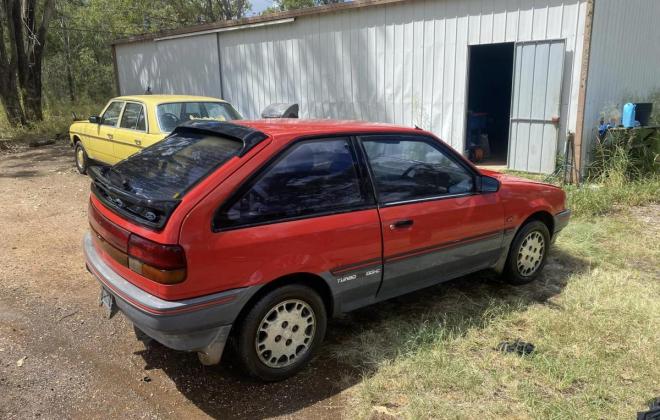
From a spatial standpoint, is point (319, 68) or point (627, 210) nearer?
point (627, 210)

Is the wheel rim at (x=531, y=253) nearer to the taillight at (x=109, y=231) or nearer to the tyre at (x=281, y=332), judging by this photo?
the tyre at (x=281, y=332)

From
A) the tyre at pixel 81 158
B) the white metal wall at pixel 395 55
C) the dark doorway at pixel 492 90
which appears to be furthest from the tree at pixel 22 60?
the dark doorway at pixel 492 90

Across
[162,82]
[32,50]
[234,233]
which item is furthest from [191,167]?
[32,50]

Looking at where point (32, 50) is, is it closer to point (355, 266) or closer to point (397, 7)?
point (397, 7)

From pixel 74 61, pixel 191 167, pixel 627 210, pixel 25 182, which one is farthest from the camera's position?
pixel 74 61

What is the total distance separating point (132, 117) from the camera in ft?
25.9

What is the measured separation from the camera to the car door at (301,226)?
Answer: 112 inches

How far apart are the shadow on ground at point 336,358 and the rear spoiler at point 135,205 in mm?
1026

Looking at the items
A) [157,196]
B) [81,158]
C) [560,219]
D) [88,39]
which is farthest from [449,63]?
[88,39]

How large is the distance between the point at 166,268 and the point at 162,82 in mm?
14315

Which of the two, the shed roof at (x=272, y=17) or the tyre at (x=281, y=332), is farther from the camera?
the shed roof at (x=272, y=17)

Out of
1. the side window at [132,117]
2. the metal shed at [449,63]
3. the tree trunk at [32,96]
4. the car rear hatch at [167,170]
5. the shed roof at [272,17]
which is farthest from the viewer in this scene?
the tree trunk at [32,96]

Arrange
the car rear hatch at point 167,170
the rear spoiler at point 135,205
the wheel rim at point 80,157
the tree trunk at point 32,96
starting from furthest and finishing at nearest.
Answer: the tree trunk at point 32,96, the wheel rim at point 80,157, the car rear hatch at point 167,170, the rear spoiler at point 135,205

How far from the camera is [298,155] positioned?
3264 millimetres
